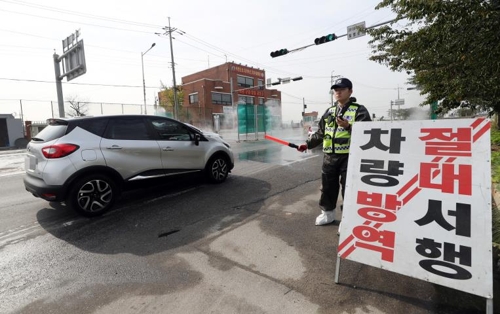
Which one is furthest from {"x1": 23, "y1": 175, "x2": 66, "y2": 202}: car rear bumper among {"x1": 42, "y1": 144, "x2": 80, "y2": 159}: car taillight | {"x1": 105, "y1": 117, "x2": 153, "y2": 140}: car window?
{"x1": 105, "y1": 117, "x2": 153, "y2": 140}: car window

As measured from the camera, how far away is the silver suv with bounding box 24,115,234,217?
4074 millimetres

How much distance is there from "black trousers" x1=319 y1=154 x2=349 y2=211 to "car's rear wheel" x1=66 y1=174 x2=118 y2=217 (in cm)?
324

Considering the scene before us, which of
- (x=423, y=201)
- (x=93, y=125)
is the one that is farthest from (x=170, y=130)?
(x=423, y=201)

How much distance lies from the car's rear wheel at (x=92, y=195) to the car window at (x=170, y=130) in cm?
125

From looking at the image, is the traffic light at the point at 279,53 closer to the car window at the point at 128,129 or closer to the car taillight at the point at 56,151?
the car window at the point at 128,129

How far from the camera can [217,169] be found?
623 cm

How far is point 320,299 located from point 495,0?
239 inches

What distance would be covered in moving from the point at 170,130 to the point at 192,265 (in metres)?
3.09

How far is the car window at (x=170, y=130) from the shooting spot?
5234mm

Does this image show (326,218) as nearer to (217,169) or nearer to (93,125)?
(217,169)

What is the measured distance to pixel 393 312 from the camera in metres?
2.17

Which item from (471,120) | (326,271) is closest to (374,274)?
(326,271)

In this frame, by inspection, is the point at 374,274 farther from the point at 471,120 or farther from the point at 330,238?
the point at 471,120

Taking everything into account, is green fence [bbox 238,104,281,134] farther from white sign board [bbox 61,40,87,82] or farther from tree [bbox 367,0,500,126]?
tree [bbox 367,0,500,126]
